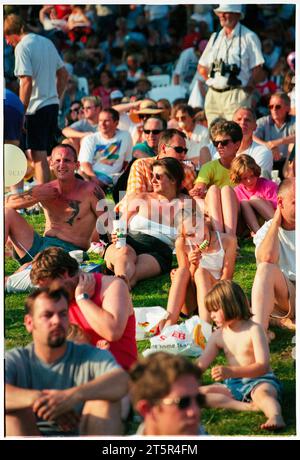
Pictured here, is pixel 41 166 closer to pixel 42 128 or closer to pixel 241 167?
pixel 42 128

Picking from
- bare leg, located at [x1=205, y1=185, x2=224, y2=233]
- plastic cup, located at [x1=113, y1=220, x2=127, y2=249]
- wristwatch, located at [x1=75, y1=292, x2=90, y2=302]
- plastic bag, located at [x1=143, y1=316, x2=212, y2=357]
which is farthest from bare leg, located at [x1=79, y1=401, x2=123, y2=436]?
bare leg, located at [x1=205, y1=185, x2=224, y2=233]

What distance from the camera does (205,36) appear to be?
56.6ft

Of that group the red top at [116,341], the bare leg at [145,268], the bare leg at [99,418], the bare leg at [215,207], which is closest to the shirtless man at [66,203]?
the bare leg at [145,268]

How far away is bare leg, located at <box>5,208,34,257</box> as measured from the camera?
7562 millimetres

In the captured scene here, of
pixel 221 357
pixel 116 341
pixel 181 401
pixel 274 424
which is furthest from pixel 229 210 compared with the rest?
pixel 181 401

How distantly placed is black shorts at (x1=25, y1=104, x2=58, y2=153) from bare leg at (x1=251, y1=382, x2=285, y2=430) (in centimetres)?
563

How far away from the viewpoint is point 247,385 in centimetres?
531

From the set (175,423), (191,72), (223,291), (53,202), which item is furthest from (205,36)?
(175,423)

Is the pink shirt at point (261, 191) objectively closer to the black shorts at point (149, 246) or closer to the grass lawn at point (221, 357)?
the grass lawn at point (221, 357)

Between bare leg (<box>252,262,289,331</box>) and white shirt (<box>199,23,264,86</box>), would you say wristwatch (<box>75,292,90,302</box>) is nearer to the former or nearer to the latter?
bare leg (<box>252,262,289,331</box>)

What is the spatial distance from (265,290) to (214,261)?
0.88 m

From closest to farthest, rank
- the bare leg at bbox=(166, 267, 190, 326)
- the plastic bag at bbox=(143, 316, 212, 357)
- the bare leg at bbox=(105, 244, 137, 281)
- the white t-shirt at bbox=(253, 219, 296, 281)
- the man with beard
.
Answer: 1. the man with beard
2. the plastic bag at bbox=(143, 316, 212, 357)
3. the white t-shirt at bbox=(253, 219, 296, 281)
4. the bare leg at bbox=(166, 267, 190, 326)
5. the bare leg at bbox=(105, 244, 137, 281)

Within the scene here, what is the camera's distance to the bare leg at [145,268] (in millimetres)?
7578

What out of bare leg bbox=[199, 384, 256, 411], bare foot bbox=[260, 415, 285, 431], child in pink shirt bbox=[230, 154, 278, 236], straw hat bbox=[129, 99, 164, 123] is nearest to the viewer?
bare foot bbox=[260, 415, 285, 431]
